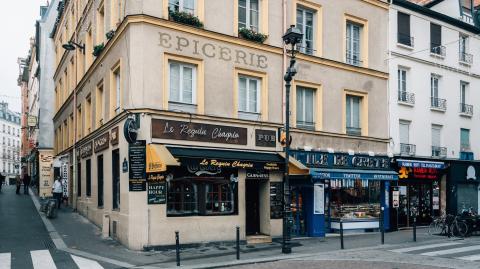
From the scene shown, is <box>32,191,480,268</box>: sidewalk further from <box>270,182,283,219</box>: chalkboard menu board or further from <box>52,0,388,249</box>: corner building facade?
<box>270,182,283,219</box>: chalkboard menu board

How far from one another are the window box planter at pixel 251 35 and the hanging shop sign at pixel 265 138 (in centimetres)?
304

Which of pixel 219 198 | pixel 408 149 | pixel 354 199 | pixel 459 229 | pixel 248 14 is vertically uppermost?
pixel 248 14

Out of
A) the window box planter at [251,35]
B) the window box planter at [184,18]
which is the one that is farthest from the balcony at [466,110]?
the window box planter at [184,18]

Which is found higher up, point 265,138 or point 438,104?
point 438,104

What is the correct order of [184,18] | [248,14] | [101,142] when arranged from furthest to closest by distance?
1. [101,142]
2. [248,14]
3. [184,18]

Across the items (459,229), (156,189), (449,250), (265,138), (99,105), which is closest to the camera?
(156,189)

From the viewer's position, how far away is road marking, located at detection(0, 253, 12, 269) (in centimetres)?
1099

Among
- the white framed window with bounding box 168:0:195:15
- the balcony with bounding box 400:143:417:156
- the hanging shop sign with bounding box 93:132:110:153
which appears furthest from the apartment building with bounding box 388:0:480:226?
the hanging shop sign with bounding box 93:132:110:153

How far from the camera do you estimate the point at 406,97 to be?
69.0ft

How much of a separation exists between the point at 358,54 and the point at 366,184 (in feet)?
17.4

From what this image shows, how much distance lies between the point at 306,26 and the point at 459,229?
915 cm

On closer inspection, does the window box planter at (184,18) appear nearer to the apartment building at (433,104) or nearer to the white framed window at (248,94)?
the white framed window at (248,94)

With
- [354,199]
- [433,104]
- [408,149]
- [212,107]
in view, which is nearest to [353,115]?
[354,199]

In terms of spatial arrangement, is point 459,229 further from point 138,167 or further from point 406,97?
point 138,167
